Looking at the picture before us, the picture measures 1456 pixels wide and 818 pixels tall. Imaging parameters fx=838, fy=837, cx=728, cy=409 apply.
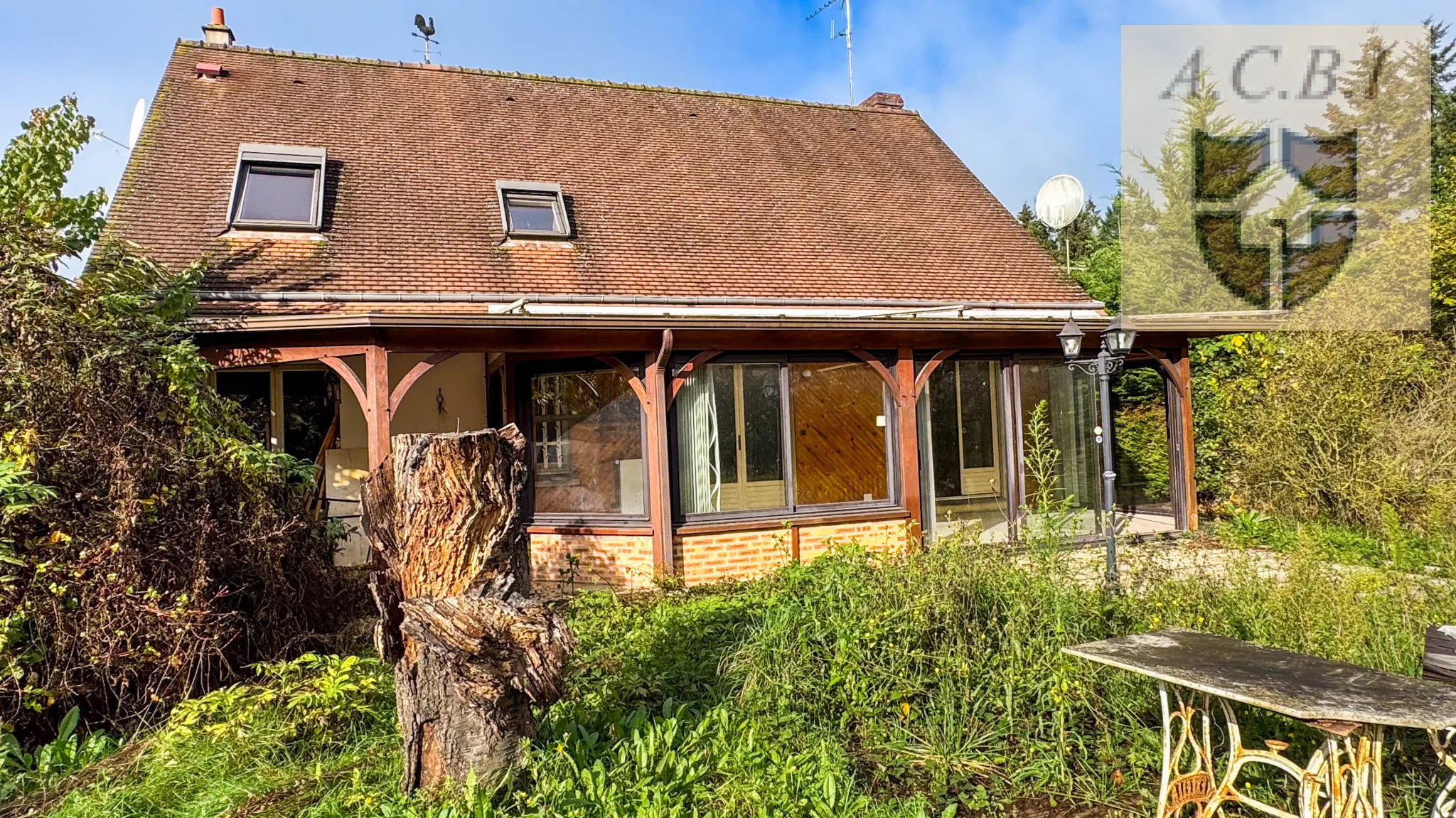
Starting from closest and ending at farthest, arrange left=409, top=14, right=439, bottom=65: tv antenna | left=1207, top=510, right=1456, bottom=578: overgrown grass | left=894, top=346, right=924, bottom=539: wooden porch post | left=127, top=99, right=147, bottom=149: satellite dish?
1. left=1207, top=510, right=1456, bottom=578: overgrown grass
2. left=894, top=346, right=924, bottom=539: wooden porch post
3. left=127, top=99, right=147, bottom=149: satellite dish
4. left=409, top=14, right=439, bottom=65: tv antenna

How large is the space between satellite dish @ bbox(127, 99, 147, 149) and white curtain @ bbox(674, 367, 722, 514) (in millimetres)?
7481

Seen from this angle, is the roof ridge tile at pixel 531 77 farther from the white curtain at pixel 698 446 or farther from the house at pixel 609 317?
the white curtain at pixel 698 446

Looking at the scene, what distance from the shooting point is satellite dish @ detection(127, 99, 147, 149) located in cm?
1018

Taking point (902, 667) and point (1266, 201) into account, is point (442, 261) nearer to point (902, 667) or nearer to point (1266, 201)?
point (902, 667)

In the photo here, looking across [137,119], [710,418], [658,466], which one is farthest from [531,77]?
[658,466]

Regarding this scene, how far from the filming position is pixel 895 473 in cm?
869

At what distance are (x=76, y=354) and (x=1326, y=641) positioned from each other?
648 cm

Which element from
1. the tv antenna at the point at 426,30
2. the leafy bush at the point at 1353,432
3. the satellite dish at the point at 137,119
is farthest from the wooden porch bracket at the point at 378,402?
the tv antenna at the point at 426,30

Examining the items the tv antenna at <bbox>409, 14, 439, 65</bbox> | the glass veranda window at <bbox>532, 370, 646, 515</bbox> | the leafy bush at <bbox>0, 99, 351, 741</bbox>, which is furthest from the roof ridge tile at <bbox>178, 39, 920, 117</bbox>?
the leafy bush at <bbox>0, 99, 351, 741</bbox>

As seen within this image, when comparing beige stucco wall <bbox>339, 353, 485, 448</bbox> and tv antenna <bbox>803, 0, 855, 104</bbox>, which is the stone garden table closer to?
beige stucco wall <bbox>339, 353, 485, 448</bbox>

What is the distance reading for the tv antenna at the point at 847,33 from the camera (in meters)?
15.9

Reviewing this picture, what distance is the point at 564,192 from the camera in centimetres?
1049

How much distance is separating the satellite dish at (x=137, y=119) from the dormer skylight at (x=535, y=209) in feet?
14.4

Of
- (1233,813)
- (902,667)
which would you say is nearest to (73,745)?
(902,667)
